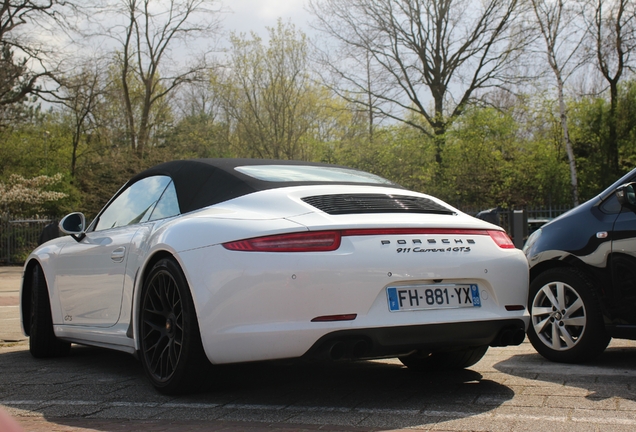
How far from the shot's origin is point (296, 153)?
36219mm

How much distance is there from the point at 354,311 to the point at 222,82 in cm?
3355

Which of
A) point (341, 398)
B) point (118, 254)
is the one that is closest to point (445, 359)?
point (341, 398)

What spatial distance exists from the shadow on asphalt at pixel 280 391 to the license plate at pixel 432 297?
0.51 metres

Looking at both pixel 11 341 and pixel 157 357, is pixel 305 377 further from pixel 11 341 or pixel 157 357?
pixel 11 341

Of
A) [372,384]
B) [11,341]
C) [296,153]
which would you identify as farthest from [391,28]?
[372,384]

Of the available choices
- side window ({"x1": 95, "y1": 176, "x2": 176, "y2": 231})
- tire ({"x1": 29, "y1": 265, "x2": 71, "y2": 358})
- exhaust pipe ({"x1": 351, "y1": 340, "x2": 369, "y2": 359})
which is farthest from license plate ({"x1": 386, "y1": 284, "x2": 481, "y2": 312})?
tire ({"x1": 29, "y1": 265, "x2": 71, "y2": 358})

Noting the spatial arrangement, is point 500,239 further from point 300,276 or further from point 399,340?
point 300,276

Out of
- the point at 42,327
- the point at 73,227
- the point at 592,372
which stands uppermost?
the point at 73,227

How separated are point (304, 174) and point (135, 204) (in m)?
1.31

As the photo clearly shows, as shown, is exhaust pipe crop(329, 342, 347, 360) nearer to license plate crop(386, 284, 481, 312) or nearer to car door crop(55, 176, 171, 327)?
license plate crop(386, 284, 481, 312)

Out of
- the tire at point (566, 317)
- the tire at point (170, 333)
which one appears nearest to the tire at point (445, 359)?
the tire at point (566, 317)

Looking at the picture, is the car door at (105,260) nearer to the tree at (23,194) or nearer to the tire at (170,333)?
the tire at (170,333)

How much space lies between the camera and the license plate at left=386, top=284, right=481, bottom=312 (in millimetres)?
3830

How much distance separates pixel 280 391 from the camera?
14.4 feet
